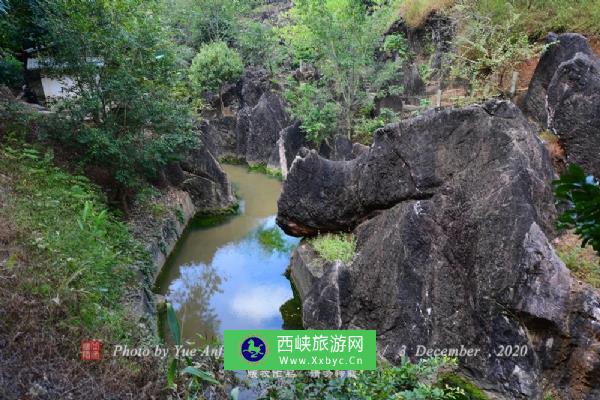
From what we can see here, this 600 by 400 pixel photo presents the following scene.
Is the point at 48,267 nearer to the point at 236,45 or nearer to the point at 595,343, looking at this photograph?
the point at 595,343

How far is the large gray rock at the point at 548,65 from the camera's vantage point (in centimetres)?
777

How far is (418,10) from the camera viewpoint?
51.5 feet

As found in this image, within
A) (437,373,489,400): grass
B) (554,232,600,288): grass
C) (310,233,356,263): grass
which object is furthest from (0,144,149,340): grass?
(554,232,600,288): grass

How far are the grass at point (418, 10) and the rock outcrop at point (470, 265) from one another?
34.5 feet

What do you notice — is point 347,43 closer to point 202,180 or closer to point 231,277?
point 202,180

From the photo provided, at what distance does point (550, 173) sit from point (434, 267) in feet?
7.15

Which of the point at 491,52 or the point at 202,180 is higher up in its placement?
the point at 491,52

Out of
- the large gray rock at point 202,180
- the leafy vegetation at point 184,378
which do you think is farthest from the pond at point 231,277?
the leafy vegetation at point 184,378

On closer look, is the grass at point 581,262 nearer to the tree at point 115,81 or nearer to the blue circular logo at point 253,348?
the blue circular logo at point 253,348

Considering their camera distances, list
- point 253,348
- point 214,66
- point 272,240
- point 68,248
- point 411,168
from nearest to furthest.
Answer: point 253,348 → point 68,248 → point 411,168 → point 272,240 → point 214,66

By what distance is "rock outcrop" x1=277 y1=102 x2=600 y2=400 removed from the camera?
4543 millimetres

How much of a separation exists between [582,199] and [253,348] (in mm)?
2434

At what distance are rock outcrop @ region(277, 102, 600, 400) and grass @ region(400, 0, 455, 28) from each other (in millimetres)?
10517

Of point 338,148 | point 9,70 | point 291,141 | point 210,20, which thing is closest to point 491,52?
point 338,148
